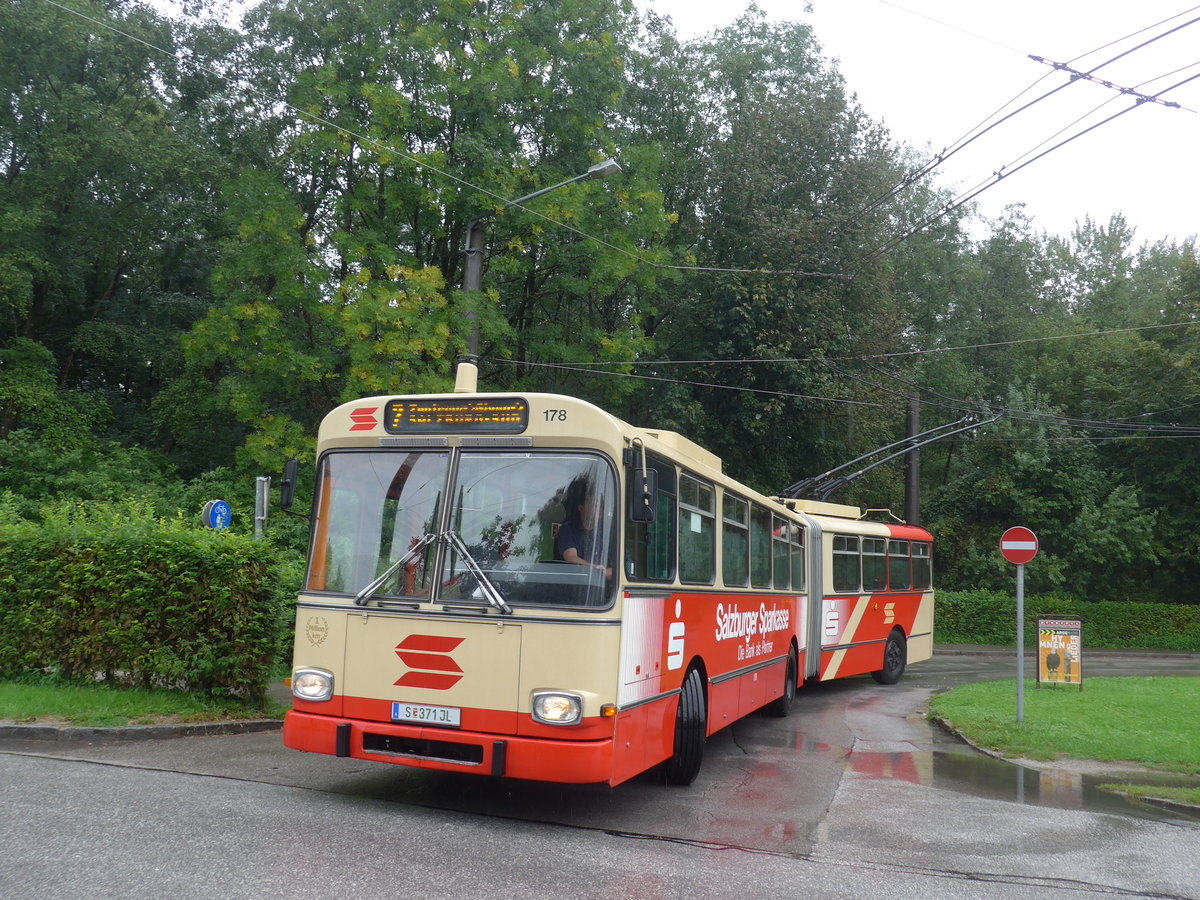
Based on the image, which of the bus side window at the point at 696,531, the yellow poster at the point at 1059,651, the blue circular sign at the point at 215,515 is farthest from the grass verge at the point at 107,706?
the yellow poster at the point at 1059,651

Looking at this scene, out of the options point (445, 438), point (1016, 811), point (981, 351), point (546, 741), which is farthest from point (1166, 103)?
point (981, 351)

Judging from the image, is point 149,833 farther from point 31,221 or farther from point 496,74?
point 31,221

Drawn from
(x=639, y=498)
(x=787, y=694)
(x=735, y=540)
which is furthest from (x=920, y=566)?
(x=639, y=498)

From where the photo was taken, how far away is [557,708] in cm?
675

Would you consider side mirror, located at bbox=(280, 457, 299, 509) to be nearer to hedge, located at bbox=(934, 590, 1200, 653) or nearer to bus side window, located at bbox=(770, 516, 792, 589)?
bus side window, located at bbox=(770, 516, 792, 589)

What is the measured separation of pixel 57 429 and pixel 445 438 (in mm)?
19460

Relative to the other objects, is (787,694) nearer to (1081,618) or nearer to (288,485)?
(288,485)

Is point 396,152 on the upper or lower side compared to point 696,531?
upper

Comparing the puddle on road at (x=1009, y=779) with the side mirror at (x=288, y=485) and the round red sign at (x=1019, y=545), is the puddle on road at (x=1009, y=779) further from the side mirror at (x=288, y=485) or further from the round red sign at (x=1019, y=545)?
the side mirror at (x=288, y=485)

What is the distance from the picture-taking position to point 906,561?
20.5m

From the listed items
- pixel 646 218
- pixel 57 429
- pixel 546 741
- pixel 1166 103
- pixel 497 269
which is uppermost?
pixel 646 218

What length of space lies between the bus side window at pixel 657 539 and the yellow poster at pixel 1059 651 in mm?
→ 10998

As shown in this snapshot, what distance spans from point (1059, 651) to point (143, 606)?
13768mm

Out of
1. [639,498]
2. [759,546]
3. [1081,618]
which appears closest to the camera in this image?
[639,498]
